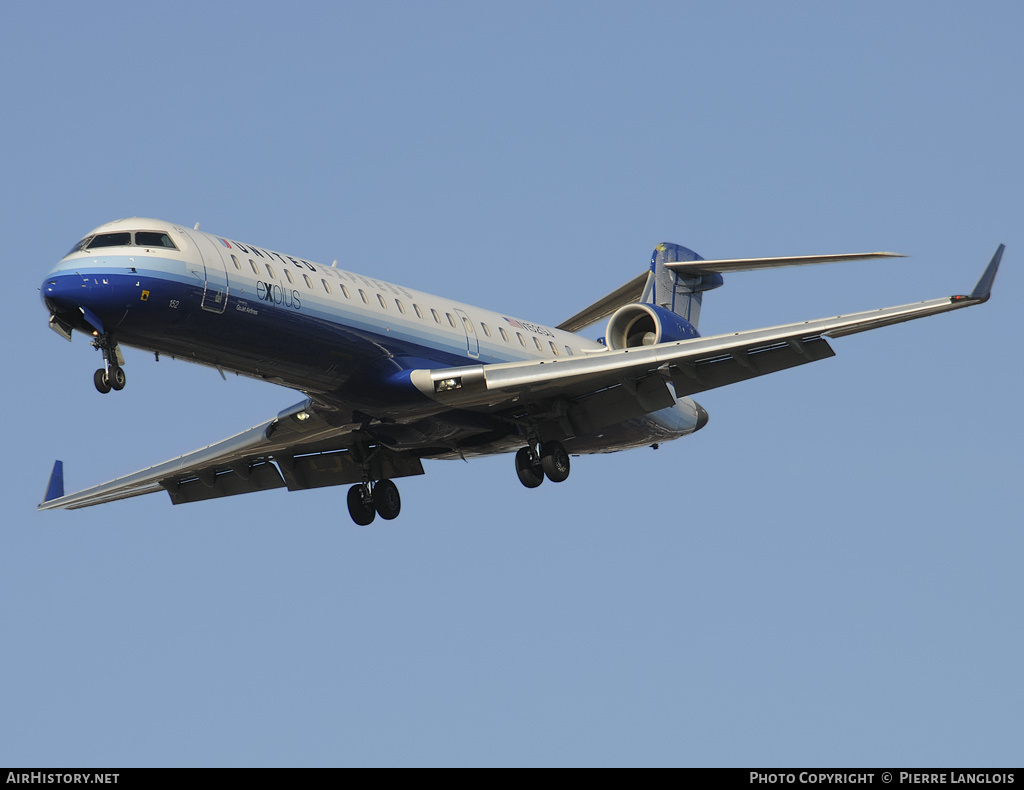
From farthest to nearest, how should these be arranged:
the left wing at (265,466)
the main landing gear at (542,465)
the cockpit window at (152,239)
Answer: the left wing at (265,466) < the main landing gear at (542,465) < the cockpit window at (152,239)

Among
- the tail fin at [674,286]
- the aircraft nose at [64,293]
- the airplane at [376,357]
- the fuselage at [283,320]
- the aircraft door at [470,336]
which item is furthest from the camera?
the tail fin at [674,286]

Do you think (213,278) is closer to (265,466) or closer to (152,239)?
(152,239)

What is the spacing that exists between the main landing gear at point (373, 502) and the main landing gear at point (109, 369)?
6.91 metres

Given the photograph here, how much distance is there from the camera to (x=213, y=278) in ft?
70.6

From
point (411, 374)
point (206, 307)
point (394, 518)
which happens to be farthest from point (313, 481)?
point (206, 307)

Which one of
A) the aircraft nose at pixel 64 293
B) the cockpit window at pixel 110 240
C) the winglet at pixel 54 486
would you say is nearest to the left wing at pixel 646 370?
the cockpit window at pixel 110 240

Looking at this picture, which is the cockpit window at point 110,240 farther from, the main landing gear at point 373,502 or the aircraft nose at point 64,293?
the main landing gear at point 373,502

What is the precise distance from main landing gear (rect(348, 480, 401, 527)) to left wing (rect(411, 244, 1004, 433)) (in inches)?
115

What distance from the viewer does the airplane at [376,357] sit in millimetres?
21234

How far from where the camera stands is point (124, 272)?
68.7ft

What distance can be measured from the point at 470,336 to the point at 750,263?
5.55 meters

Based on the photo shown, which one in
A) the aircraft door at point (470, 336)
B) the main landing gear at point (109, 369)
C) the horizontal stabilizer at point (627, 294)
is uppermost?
the horizontal stabilizer at point (627, 294)
